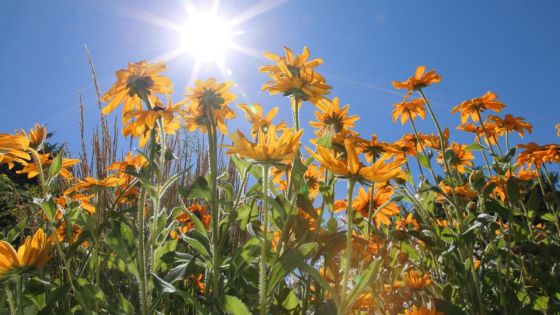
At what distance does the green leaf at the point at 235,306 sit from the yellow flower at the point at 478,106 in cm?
198

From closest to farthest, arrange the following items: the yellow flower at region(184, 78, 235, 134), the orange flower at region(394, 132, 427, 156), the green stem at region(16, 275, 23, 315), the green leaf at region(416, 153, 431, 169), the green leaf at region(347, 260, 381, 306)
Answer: the green leaf at region(347, 260, 381, 306) → the green stem at region(16, 275, 23, 315) → the yellow flower at region(184, 78, 235, 134) → the green leaf at region(416, 153, 431, 169) → the orange flower at region(394, 132, 427, 156)

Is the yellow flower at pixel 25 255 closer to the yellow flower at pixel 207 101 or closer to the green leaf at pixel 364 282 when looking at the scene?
the yellow flower at pixel 207 101

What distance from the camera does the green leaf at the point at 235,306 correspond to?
81cm

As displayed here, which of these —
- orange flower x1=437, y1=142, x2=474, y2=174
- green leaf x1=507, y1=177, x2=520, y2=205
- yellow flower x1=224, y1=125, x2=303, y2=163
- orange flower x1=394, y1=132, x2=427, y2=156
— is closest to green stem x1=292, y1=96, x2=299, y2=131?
yellow flower x1=224, y1=125, x2=303, y2=163

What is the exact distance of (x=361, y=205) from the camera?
152 cm

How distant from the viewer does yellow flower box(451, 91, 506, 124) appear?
2.38 meters

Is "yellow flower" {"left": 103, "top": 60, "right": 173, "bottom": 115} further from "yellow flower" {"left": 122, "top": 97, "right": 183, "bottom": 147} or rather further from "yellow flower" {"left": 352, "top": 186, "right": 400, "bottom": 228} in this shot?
"yellow flower" {"left": 352, "top": 186, "right": 400, "bottom": 228}

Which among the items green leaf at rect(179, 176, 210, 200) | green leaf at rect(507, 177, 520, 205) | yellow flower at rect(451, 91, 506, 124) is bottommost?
green leaf at rect(179, 176, 210, 200)

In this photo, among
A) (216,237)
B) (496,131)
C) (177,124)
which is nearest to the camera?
(216,237)

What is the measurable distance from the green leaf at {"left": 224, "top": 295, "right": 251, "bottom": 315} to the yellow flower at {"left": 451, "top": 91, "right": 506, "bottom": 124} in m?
1.98

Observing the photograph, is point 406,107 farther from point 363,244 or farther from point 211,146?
point 211,146

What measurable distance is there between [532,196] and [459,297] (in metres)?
0.55

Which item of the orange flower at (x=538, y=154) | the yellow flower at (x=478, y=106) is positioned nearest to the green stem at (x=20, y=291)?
the orange flower at (x=538, y=154)

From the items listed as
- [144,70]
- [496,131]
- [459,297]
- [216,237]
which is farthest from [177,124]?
[496,131]
